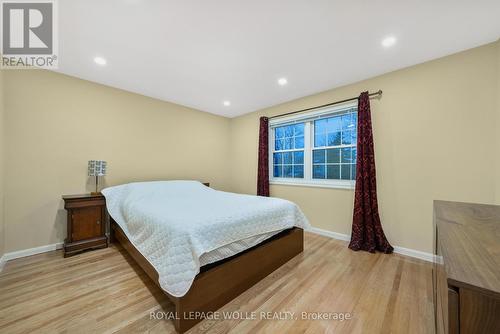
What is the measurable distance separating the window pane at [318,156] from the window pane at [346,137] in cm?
38

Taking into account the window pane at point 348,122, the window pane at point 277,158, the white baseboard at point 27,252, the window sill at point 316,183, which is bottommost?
the white baseboard at point 27,252

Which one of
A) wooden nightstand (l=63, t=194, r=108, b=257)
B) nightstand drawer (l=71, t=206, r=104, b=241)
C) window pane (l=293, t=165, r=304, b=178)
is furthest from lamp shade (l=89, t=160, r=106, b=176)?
window pane (l=293, t=165, r=304, b=178)

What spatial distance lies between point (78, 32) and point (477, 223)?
10.8 ft

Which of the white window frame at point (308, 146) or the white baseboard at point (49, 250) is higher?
the white window frame at point (308, 146)

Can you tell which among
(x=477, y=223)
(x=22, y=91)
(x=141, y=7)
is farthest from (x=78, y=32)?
(x=477, y=223)

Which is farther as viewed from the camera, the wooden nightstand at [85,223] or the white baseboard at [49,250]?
the wooden nightstand at [85,223]

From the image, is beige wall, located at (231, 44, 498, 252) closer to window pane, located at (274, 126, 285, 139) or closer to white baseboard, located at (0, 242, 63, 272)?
window pane, located at (274, 126, 285, 139)

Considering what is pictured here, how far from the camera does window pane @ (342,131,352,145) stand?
2.91 metres

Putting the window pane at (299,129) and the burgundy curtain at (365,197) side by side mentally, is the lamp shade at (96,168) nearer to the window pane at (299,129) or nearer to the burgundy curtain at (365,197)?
the window pane at (299,129)

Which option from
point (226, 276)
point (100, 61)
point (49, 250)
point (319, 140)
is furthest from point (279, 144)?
point (49, 250)

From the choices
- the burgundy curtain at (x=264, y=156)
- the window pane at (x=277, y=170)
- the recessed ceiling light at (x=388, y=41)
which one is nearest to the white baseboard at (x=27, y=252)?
the burgundy curtain at (x=264, y=156)

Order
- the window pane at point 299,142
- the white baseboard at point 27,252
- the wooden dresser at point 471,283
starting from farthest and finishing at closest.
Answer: the window pane at point 299,142 < the white baseboard at point 27,252 < the wooden dresser at point 471,283

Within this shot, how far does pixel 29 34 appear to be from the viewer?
1837mm

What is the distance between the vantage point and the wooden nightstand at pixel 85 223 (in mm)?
2342
